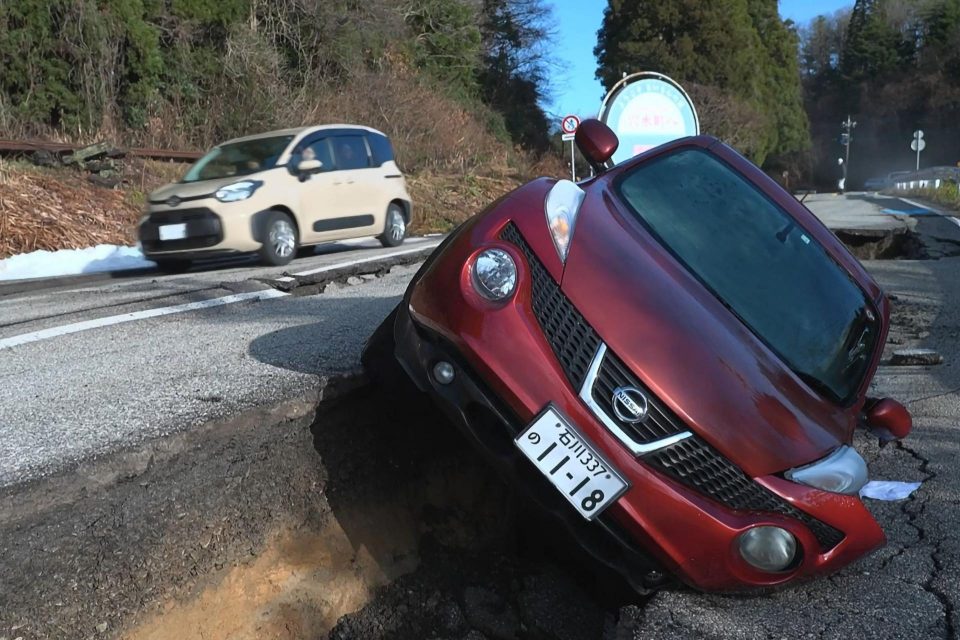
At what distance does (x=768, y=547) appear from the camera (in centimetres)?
248

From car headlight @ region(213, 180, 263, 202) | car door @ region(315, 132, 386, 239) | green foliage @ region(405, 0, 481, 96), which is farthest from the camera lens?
green foliage @ region(405, 0, 481, 96)

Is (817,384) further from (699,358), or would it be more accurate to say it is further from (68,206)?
(68,206)

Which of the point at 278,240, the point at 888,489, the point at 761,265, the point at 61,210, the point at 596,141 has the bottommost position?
the point at 61,210

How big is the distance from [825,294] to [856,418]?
0.50 meters

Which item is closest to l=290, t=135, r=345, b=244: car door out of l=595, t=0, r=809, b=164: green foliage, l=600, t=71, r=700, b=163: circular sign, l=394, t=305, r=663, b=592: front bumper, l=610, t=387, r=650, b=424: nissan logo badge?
l=600, t=71, r=700, b=163: circular sign

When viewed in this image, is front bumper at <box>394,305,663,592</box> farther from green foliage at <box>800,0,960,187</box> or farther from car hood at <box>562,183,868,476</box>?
green foliage at <box>800,0,960,187</box>

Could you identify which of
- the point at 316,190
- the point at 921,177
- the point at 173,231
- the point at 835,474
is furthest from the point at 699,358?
the point at 921,177

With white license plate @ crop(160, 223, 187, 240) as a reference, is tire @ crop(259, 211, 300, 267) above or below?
below

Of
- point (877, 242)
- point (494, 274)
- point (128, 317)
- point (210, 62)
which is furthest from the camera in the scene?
point (210, 62)

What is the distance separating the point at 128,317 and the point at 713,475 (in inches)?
174

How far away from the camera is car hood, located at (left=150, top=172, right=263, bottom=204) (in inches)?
365

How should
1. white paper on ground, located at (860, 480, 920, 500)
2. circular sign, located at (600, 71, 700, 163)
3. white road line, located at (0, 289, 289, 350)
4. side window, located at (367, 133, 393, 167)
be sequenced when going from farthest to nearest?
side window, located at (367, 133, 393, 167), circular sign, located at (600, 71, 700, 163), white road line, located at (0, 289, 289, 350), white paper on ground, located at (860, 480, 920, 500)

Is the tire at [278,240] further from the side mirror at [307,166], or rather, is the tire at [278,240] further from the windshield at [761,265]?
the windshield at [761,265]

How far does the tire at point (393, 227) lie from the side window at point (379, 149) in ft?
2.04
